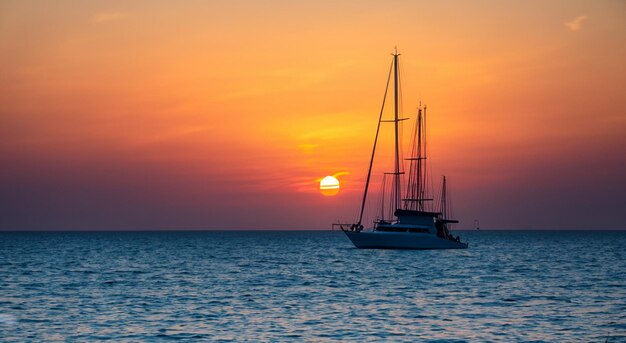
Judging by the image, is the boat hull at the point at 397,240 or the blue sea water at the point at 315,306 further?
the boat hull at the point at 397,240

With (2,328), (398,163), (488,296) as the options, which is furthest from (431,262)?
(2,328)

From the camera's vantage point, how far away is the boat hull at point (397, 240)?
98312 millimetres

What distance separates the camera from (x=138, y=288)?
183 ft

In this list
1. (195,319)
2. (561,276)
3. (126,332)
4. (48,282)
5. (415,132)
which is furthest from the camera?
(415,132)

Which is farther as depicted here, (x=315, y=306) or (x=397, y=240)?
(x=397, y=240)

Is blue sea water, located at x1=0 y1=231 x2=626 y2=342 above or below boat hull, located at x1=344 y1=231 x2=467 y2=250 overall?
below

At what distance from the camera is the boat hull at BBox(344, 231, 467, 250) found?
3871 inches

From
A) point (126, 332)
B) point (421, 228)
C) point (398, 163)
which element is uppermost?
point (398, 163)

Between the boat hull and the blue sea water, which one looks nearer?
the blue sea water

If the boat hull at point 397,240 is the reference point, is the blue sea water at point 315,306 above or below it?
below

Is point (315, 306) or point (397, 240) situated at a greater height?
point (397, 240)

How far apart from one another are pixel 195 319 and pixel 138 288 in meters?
19.1

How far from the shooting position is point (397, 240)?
98.4 m

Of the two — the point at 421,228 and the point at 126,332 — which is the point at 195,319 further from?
the point at 421,228
